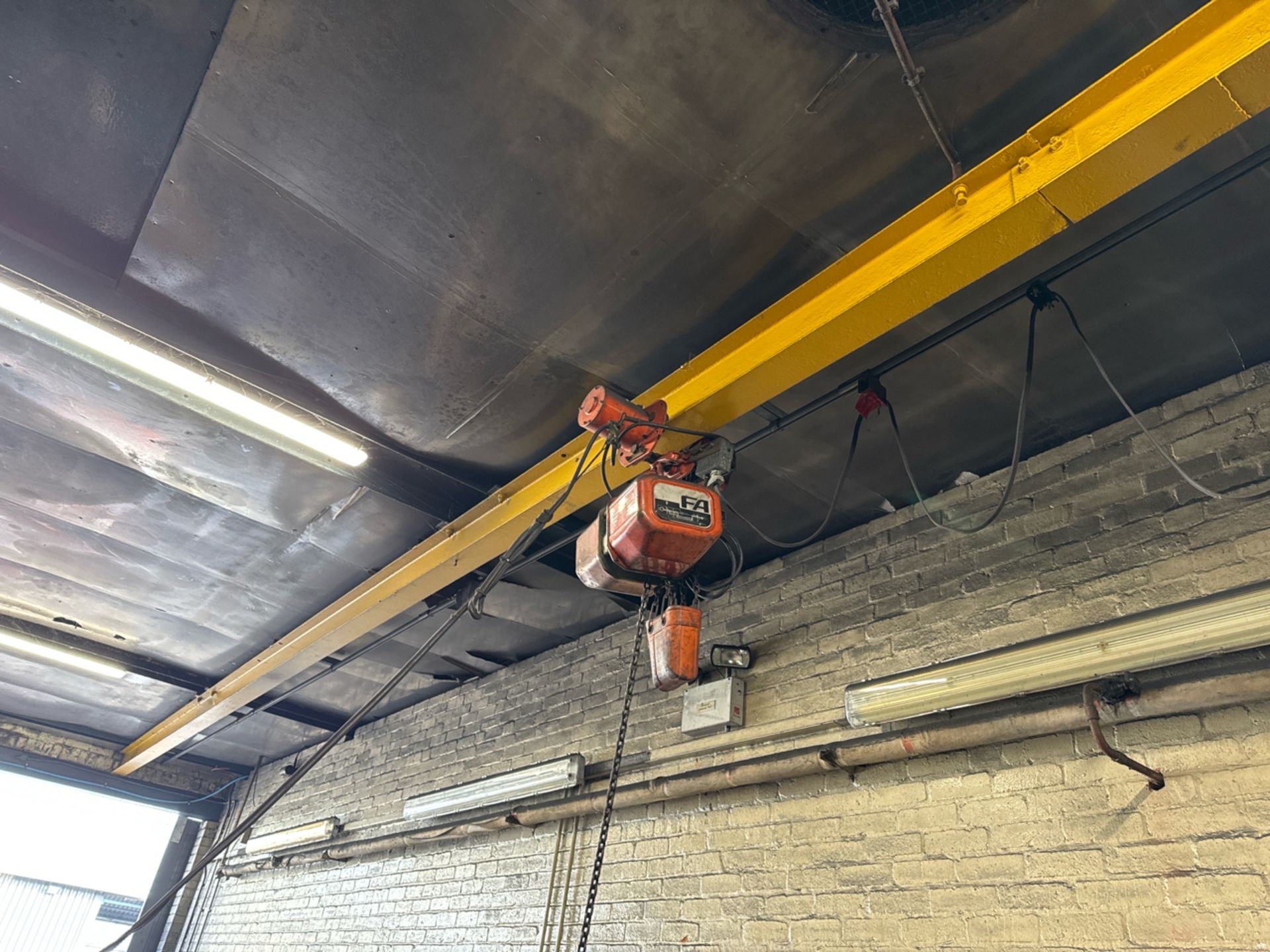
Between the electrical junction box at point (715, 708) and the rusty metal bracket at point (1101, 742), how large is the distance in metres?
1.45

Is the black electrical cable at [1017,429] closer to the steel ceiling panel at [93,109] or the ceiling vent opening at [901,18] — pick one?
the ceiling vent opening at [901,18]

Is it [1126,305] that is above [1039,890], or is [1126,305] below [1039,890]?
above

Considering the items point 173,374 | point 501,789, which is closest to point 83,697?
point 501,789

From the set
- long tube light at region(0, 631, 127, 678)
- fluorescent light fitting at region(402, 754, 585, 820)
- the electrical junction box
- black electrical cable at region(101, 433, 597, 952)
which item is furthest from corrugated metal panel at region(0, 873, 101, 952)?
the electrical junction box

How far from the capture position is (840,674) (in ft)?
10.4

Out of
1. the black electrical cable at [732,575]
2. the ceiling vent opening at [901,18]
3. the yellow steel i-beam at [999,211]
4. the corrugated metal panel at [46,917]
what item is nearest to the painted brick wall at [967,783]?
the black electrical cable at [732,575]

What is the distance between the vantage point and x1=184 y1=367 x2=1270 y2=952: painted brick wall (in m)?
2.16

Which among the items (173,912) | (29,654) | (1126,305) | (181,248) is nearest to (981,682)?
(1126,305)

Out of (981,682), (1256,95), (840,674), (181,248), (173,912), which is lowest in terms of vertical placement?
(173,912)

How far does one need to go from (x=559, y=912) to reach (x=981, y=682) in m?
2.43

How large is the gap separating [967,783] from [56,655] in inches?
247

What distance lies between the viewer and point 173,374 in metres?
2.93

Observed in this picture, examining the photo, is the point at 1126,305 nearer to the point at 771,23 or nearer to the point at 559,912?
the point at 771,23

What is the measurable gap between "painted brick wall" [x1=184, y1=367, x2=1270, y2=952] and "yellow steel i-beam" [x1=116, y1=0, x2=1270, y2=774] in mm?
1070
